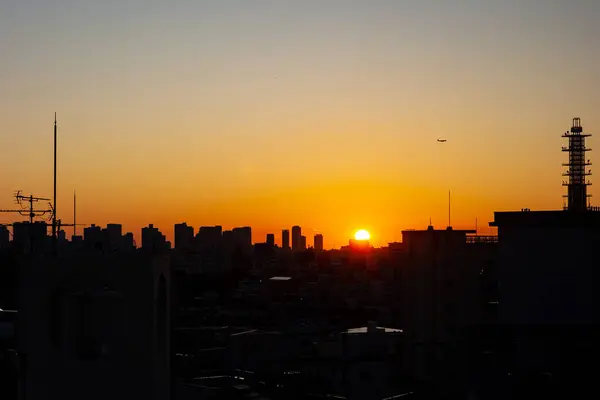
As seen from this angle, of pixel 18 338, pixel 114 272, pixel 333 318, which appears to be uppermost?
pixel 114 272

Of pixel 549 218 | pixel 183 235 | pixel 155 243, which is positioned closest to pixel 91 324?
pixel 155 243

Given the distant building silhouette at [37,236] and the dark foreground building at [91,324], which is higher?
the distant building silhouette at [37,236]

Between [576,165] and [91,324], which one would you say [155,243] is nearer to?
[91,324]

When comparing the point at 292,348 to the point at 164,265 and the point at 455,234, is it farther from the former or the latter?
the point at 164,265

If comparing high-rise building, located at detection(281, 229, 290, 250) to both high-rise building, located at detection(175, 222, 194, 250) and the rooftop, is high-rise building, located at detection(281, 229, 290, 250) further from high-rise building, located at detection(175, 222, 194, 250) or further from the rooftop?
the rooftop

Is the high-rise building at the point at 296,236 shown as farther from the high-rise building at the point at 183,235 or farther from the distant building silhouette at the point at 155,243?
the distant building silhouette at the point at 155,243

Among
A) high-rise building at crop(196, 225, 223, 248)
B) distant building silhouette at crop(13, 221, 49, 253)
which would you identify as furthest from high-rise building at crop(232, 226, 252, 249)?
distant building silhouette at crop(13, 221, 49, 253)

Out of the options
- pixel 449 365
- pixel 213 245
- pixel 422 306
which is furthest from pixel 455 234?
pixel 213 245

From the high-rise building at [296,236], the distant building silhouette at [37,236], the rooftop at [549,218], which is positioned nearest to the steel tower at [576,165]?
the rooftop at [549,218]
